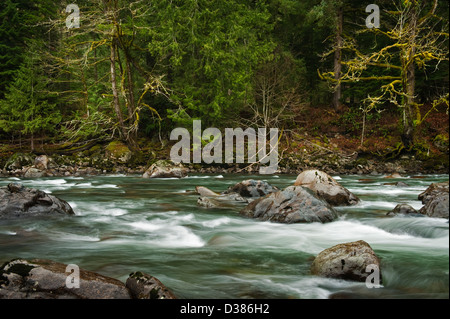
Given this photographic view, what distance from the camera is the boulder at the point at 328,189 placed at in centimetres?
858

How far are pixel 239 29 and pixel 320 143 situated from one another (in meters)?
7.24

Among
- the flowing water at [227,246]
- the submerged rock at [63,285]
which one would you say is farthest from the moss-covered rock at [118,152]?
the submerged rock at [63,285]

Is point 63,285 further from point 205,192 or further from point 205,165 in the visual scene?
point 205,165

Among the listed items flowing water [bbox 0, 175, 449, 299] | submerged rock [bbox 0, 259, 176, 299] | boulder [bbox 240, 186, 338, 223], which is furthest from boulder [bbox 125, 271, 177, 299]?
boulder [bbox 240, 186, 338, 223]

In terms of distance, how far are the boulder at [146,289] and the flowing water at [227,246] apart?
58 cm

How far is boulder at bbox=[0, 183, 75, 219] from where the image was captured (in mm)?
7184

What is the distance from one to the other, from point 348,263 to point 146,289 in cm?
222

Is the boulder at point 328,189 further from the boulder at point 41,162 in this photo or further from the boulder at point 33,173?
the boulder at point 41,162

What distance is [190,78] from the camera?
18.7 metres

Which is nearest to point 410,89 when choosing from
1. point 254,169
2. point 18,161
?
point 254,169

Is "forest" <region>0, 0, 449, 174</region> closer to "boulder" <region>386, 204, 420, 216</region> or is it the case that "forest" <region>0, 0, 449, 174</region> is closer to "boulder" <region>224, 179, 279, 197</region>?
"boulder" <region>224, 179, 279, 197</region>

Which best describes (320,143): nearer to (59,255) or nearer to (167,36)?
(167,36)

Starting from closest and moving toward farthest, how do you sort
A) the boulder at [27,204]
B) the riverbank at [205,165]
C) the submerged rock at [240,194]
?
the boulder at [27,204] < the submerged rock at [240,194] < the riverbank at [205,165]

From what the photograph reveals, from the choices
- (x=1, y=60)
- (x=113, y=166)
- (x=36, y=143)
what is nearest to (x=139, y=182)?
(x=113, y=166)
